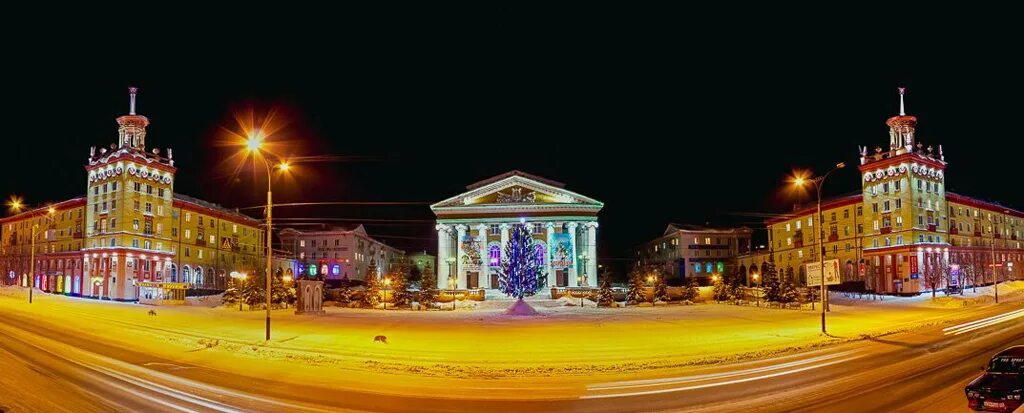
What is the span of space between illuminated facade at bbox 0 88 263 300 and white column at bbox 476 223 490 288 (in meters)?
34.6

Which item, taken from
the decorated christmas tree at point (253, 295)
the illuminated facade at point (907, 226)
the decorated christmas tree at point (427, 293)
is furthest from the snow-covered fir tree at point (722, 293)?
the decorated christmas tree at point (253, 295)

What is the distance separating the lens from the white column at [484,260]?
96.6 metres

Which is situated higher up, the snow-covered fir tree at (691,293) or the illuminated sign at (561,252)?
the illuminated sign at (561,252)

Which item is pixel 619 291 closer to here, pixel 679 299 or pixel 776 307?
pixel 679 299

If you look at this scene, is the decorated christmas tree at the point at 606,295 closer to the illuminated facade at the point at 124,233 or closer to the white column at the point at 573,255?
the white column at the point at 573,255

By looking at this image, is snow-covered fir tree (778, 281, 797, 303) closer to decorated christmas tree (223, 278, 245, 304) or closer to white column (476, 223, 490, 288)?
decorated christmas tree (223, 278, 245, 304)

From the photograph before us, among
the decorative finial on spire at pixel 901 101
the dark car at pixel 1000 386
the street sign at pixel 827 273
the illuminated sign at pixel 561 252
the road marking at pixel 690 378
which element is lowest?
the road marking at pixel 690 378

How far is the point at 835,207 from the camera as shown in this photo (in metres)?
84.7

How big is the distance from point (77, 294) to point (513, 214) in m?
54.0

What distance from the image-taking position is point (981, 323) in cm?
3406

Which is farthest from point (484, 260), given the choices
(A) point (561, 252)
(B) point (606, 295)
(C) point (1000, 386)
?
(C) point (1000, 386)

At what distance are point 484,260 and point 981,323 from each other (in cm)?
6874

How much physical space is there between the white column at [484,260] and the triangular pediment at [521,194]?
13.2ft

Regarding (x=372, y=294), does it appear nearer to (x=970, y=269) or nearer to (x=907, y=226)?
(x=907, y=226)
